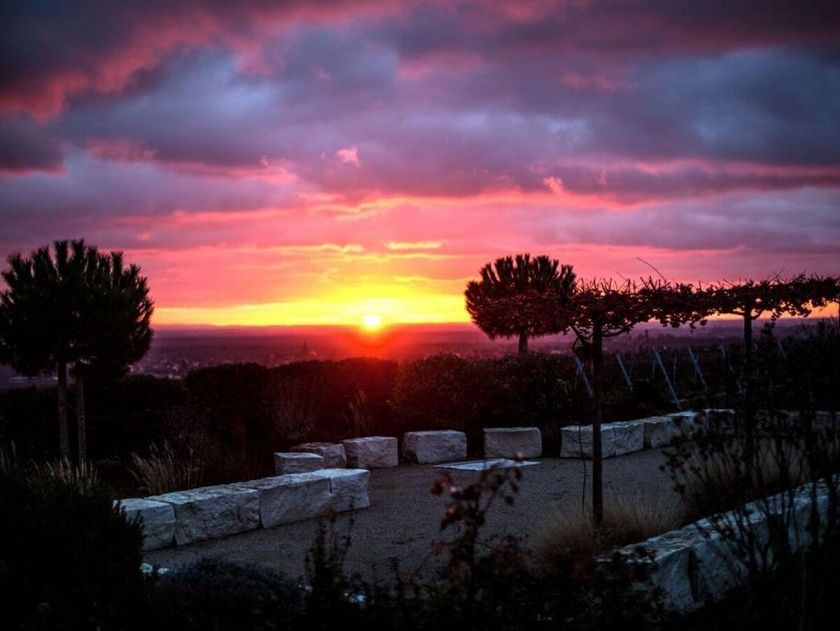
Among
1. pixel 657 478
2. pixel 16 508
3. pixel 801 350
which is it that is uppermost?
pixel 801 350

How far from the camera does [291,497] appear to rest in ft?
29.4

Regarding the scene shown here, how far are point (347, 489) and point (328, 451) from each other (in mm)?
2993

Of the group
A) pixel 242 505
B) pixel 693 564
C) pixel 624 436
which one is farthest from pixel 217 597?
pixel 624 436

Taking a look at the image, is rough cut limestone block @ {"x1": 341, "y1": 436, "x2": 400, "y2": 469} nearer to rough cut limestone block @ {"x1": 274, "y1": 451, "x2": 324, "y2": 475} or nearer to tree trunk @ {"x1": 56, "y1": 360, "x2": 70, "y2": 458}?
rough cut limestone block @ {"x1": 274, "y1": 451, "x2": 324, "y2": 475}

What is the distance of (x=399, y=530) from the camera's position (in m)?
8.53

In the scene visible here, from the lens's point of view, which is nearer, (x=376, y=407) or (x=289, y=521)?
(x=289, y=521)

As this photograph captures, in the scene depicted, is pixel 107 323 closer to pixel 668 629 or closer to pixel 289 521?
pixel 289 521

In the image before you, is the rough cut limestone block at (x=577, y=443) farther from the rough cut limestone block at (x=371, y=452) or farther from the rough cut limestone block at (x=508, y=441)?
the rough cut limestone block at (x=371, y=452)

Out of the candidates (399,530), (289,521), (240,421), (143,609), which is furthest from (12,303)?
(143,609)

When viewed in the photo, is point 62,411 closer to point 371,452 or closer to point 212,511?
point 371,452

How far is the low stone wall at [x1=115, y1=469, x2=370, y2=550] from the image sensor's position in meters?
8.01

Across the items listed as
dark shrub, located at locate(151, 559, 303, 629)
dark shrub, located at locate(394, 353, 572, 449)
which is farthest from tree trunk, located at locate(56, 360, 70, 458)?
dark shrub, located at locate(151, 559, 303, 629)

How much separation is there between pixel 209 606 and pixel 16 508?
5.15 ft

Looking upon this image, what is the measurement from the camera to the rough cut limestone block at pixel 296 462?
11.3 metres
